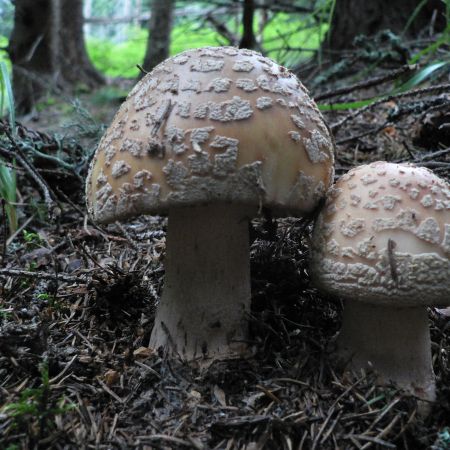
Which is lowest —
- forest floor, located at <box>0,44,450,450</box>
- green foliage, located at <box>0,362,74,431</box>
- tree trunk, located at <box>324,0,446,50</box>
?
forest floor, located at <box>0,44,450,450</box>

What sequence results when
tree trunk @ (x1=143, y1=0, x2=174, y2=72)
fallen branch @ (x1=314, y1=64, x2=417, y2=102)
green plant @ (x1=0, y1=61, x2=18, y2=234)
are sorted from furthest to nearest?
tree trunk @ (x1=143, y1=0, x2=174, y2=72) → fallen branch @ (x1=314, y1=64, x2=417, y2=102) → green plant @ (x1=0, y1=61, x2=18, y2=234)

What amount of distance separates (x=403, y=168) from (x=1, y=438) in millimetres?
2163

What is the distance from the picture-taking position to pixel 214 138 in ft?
6.88

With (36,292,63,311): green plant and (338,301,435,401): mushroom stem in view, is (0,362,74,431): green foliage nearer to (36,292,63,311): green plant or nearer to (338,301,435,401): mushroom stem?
(36,292,63,311): green plant

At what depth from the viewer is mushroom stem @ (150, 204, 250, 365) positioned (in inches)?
100

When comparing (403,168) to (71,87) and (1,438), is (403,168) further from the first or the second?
(71,87)

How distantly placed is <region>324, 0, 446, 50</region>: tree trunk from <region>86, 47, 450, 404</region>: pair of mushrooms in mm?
4790

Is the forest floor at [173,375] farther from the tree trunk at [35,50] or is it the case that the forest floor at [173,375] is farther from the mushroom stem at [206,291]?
the tree trunk at [35,50]

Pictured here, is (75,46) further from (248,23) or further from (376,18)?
(376,18)

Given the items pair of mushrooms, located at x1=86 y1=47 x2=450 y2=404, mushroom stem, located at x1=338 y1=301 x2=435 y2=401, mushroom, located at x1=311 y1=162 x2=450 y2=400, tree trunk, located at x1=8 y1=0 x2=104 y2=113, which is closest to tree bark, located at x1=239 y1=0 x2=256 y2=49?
tree trunk, located at x1=8 y1=0 x2=104 y2=113

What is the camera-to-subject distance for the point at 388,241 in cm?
216

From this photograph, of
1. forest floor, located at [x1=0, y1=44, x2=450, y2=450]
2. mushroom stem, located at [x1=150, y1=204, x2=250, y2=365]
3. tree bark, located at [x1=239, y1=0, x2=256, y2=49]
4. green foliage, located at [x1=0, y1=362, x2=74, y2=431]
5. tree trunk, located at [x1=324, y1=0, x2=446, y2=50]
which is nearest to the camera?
green foliage, located at [x1=0, y1=362, x2=74, y2=431]

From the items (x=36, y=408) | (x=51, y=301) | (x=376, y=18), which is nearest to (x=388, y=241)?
(x=36, y=408)

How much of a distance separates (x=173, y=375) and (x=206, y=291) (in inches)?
18.2
